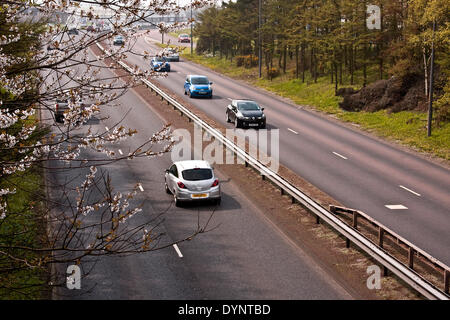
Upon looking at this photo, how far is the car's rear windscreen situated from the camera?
75.1 feet

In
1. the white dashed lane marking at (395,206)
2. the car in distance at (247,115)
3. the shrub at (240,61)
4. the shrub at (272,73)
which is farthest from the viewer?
the shrub at (240,61)

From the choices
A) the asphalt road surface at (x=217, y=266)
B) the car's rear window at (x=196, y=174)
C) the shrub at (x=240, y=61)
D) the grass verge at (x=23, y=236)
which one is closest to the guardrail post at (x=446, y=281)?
the asphalt road surface at (x=217, y=266)

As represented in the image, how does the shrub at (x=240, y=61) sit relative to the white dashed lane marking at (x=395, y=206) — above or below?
above

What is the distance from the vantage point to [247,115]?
3812 centimetres

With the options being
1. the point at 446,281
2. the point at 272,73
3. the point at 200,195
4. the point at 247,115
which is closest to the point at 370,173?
the point at 200,195

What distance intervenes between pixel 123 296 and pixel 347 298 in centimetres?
536

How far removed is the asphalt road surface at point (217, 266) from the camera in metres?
15.0

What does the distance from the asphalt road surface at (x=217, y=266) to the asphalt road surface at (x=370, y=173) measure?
13.9 ft

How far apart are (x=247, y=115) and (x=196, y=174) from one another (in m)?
15.6

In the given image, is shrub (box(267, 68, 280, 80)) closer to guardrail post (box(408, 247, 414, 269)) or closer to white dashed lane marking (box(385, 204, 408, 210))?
white dashed lane marking (box(385, 204, 408, 210))

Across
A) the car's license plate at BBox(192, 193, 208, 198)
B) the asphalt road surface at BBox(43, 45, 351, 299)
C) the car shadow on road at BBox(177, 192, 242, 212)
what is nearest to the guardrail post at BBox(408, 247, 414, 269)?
the asphalt road surface at BBox(43, 45, 351, 299)

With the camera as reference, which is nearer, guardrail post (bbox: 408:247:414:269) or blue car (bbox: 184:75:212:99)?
guardrail post (bbox: 408:247:414:269)

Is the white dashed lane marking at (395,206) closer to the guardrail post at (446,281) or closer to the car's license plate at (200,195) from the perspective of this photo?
the car's license plate at (200,195)
